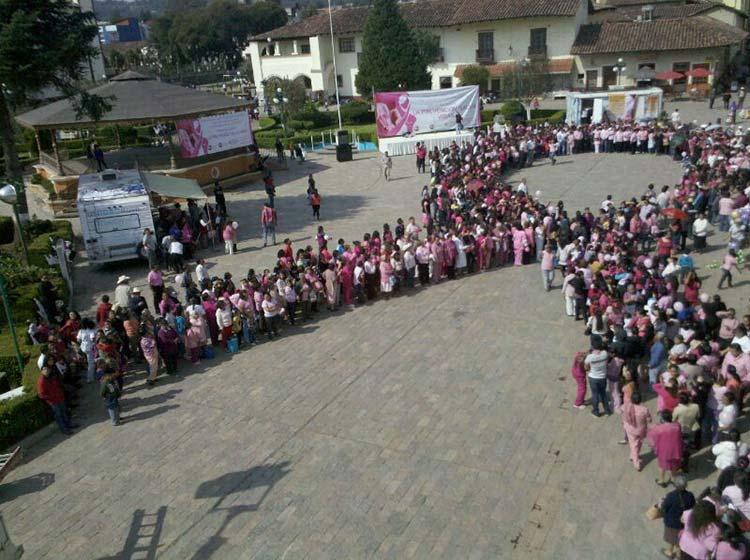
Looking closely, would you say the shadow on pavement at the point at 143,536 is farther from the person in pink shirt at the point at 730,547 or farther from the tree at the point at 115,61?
the tree at the point at 115,61

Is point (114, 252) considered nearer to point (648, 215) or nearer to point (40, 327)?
point (40, 327)

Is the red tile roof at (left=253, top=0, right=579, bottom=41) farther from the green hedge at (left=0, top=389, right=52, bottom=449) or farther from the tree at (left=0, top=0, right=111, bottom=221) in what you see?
the green hedge at (left=0, top=389, right=52, bottom=449)

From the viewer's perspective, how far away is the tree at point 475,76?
53781mm

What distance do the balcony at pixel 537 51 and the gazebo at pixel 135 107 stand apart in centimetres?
3089

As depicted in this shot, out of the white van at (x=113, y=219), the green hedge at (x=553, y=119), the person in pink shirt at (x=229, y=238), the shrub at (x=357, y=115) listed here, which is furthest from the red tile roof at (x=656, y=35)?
the white van at (x=113, y=219)

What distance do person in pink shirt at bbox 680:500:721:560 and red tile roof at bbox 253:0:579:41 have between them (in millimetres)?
51593

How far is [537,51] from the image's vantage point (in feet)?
177

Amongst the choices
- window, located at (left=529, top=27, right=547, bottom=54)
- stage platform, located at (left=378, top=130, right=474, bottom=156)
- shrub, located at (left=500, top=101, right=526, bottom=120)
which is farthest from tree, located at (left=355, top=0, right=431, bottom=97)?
stage platform, located at (left=378, top=130, right=474, bottom=156)

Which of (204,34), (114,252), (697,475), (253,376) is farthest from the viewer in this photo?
(204,34)

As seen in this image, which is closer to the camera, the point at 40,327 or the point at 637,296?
the point at 637,296

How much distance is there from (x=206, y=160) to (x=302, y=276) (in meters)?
16.1

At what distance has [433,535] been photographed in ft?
26.9

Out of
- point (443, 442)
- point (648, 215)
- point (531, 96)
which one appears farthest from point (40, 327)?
point (531, 96)

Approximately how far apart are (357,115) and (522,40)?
16.2 meters
